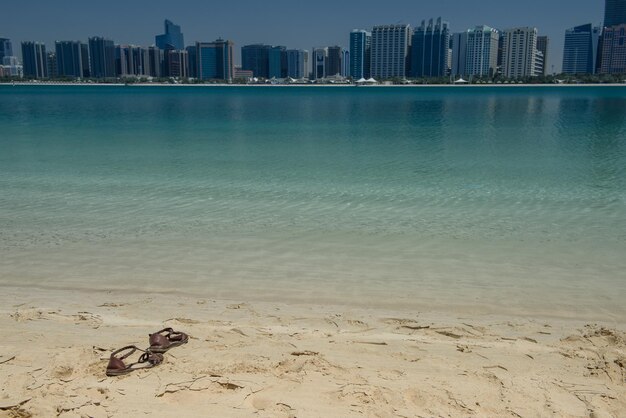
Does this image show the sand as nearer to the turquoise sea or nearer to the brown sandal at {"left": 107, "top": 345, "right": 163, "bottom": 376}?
the brown sandal at {"left": 107, "top": 345, "right": 163, "bottom": 376}

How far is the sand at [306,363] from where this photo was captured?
3912 mm

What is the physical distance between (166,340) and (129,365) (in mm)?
467

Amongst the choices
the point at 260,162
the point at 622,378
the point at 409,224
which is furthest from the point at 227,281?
the point at 260,162

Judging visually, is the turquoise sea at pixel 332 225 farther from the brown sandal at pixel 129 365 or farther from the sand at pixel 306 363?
the brown sandal at pixel 129 365

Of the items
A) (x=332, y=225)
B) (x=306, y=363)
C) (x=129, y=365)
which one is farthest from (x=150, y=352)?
(x=332, y=225)

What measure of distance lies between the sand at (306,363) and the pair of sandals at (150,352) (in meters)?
0.07

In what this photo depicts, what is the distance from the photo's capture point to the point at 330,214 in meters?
10.1

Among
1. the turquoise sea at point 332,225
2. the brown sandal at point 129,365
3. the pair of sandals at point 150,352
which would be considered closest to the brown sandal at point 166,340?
the pair of sandals at point 150,352

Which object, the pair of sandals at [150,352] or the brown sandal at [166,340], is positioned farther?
the brown sandal at [166,340]

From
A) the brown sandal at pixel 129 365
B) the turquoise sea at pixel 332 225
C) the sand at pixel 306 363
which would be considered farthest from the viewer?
the turquoise sea at pixel 332 225

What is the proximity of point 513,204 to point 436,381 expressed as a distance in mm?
7405

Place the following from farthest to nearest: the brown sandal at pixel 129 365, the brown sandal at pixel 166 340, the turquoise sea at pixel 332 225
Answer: the turquoise sea at pixel 332 225 < the brown sandal at pixel 166 340 < the brown sandal at pixel 129 365

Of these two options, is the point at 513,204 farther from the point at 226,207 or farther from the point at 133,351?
the point at 133,351

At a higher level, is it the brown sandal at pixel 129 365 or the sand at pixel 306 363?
the brown sandal at pixel 129 365
